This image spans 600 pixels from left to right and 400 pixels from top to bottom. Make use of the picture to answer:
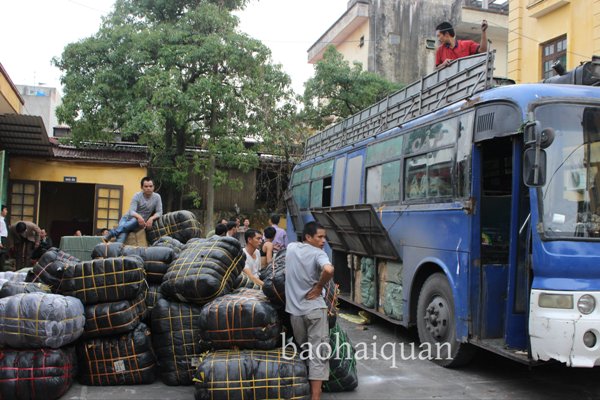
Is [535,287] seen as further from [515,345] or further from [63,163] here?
[63,163]

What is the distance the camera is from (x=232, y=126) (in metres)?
16.6

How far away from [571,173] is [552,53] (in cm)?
1122

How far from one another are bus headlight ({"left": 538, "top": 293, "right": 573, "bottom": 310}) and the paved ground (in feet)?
3.96

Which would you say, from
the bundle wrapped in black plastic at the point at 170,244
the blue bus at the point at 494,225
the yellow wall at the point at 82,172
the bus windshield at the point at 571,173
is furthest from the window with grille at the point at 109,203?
the bus windshield at the point at 571,173

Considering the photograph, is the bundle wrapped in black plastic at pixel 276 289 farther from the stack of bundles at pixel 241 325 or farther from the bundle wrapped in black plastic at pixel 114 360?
the bundle wrapped in black plastic at pixel 114 360


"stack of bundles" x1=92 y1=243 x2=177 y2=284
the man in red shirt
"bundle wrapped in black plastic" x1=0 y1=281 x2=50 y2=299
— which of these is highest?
the man in red shirt

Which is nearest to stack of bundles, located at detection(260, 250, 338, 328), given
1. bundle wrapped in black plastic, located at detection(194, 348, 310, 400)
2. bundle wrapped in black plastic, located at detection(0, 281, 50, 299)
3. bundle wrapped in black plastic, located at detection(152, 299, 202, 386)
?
bundle wrapped in black plastic, located at detection(194, 348, 310, 400)

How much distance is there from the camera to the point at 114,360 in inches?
217

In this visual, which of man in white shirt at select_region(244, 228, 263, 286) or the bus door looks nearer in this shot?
the bus door

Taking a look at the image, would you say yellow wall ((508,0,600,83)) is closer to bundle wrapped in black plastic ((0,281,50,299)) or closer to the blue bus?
the blue bus

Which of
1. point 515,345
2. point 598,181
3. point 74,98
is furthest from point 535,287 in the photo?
point 74,98

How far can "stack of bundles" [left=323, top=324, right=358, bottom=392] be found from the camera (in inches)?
218

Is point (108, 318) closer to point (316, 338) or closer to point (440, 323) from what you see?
point (316, 338)

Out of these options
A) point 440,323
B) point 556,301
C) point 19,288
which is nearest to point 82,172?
point 19,288
